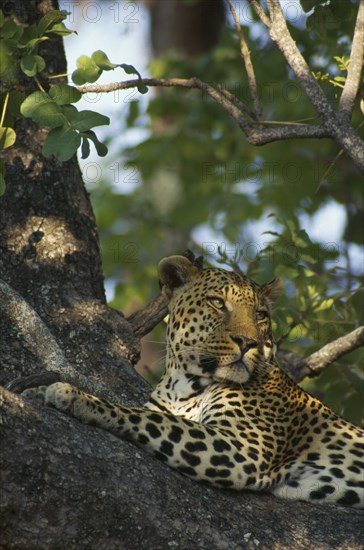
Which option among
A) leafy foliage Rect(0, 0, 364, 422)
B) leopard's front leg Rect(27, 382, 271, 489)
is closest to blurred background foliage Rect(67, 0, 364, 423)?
leafy foliage Rect(0, 0, 364, 422)

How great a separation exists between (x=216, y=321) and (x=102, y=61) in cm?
205

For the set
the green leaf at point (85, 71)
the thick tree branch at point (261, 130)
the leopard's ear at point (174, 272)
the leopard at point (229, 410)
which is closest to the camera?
the leopard at point (229, 410)

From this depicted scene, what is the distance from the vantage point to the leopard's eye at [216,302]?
23.8 feet

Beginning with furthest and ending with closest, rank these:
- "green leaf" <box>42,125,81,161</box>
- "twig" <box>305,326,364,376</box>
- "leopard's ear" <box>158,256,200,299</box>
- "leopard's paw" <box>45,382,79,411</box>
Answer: "leopard's ear" <box>158,256,200,299</box>
"twig" <box>305,326,364,376</box>
"green leaf" <box>42,125,81,161</box>
"leopard's paw" <box>45,382,79,411</box>

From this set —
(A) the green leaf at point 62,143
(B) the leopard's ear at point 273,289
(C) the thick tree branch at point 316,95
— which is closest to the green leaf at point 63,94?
(A) the green leaf at point 62,143

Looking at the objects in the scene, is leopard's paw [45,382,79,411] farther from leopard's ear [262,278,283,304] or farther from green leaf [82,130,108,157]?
leopard's ear [262,278,283,304]

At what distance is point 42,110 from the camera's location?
5.98 metres

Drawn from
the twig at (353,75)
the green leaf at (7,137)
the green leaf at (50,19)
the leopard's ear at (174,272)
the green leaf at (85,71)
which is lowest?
the green leaf at (7,137)

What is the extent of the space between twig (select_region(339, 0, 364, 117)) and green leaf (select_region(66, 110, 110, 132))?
5.17ft

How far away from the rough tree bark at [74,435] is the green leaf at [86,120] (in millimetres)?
1145

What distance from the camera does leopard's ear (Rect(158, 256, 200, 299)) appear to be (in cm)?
752

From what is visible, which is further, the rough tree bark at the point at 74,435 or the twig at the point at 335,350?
the twig at the point at 335,350

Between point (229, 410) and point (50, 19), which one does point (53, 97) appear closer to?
point (50, 19)

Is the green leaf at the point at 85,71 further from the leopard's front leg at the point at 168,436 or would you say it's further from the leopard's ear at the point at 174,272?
the leopard's front leg at the point at 168,436
